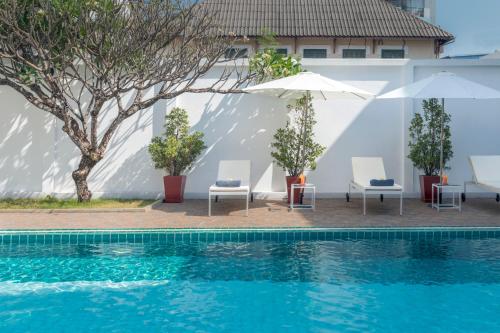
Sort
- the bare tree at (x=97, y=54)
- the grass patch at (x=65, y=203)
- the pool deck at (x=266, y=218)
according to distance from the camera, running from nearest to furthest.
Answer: the pool deck at (x=266, y=218), the bare tree at (x=97, y=54), the grass patch at (x=65, y=203)

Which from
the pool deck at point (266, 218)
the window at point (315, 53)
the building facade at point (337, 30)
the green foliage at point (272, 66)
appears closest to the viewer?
the pool deck at point (266, 218)

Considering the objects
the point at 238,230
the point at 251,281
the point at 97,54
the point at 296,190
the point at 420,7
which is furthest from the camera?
the point at 420,7

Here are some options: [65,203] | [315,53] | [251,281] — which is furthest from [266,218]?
[315,53]

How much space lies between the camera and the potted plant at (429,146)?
11.3m

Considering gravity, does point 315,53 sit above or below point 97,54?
above

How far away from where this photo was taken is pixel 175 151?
1095 cm

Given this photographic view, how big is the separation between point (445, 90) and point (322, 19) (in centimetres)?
1515

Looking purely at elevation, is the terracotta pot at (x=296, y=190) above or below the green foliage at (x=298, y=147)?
below

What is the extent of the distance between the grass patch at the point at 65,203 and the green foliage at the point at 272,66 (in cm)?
376

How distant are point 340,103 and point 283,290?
713cm

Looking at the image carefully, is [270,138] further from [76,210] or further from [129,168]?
[76,210]

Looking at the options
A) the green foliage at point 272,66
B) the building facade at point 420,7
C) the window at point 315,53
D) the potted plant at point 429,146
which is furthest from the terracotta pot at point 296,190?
the building facade at point 420,7

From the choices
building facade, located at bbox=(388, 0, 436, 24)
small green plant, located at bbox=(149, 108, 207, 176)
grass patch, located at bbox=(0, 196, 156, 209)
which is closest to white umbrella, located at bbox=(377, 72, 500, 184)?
small green plant, located at bbox=(149, 108, 207, 176)

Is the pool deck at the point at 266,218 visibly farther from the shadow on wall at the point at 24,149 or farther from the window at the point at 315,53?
the window at the point at 315,53
